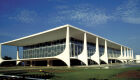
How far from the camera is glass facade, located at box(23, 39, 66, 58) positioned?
45625 millimetres

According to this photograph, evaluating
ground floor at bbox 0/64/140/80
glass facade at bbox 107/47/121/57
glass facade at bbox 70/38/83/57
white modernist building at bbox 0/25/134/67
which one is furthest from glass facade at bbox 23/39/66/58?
glass facade at bbox 107/47/121/57

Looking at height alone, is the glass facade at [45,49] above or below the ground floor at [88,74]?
above

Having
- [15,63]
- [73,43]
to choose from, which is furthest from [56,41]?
[15,63]

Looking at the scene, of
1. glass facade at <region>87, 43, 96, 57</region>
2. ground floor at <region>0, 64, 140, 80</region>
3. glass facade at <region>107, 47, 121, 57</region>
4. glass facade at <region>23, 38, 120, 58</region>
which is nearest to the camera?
ground floor at <region>0, 64, 140, 80</region>

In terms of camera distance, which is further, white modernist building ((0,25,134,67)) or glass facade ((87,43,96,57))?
glass facade ((87,43,96,57))

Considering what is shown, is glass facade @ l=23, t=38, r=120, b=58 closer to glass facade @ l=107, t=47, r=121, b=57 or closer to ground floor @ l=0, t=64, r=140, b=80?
glass facade @ l=107, t=47, r=121, b=57

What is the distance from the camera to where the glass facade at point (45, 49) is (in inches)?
1796

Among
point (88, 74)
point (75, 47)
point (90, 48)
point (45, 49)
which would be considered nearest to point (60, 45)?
point (75, 47)

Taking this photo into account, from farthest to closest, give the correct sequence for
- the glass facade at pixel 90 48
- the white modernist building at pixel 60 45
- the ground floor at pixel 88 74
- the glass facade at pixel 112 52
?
the glass facade at pixel 112 52 → the glass facade at pixel 90 48 → the white modernist building at pixel 60 45 → the ground floor at pixel 88 74

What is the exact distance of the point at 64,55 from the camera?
106 feet

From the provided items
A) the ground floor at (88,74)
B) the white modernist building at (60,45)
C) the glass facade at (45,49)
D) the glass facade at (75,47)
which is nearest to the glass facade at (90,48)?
the white modernist building at (60,45)

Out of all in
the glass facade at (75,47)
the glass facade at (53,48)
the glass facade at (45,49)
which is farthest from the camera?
the glass facade at (45,49)

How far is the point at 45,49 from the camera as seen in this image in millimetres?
50156

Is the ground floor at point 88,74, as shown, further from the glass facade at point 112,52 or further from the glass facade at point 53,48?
the glass facade at point 112,52
